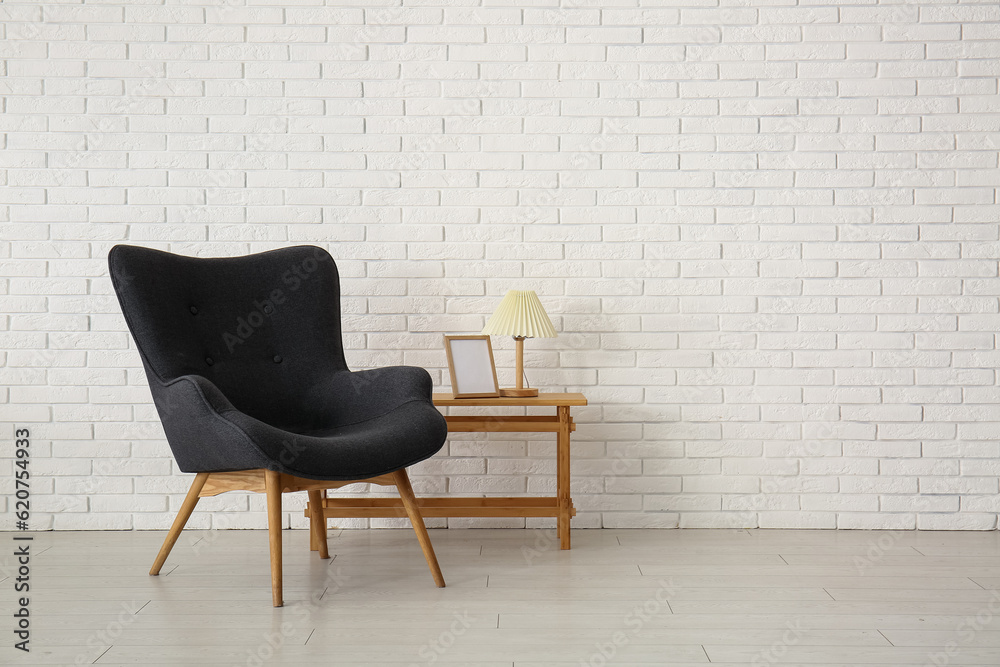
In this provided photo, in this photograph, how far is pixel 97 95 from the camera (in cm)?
297

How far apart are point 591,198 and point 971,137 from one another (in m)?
1.47

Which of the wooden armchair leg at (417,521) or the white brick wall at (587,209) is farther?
the white brick wall at (587,209)

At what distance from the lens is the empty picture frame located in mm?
2734

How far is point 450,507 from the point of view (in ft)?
9.07

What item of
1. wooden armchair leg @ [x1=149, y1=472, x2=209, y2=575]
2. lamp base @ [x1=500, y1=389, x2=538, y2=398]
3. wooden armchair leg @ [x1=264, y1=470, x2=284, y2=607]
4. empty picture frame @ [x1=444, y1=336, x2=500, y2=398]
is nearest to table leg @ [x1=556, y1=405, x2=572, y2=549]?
lamp base @ [x1=500, y1=389, x2=538, y2=398]

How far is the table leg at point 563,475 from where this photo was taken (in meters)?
2.74

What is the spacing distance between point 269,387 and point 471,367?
0.71 m

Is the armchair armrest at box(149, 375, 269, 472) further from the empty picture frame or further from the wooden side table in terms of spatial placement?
the empty picture frame

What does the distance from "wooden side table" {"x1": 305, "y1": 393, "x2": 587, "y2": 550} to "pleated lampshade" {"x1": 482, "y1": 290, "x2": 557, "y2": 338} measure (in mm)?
235

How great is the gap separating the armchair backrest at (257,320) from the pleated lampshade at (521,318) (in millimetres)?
571

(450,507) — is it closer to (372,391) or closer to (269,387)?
(372,391)

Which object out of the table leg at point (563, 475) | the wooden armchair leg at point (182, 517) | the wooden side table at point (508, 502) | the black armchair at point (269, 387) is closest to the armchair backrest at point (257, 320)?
the black armchair at point (269, 387)

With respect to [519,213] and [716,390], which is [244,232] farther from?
[716,390]

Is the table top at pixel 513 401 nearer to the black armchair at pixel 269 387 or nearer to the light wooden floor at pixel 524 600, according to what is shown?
the black armchair at pixel 269 387
